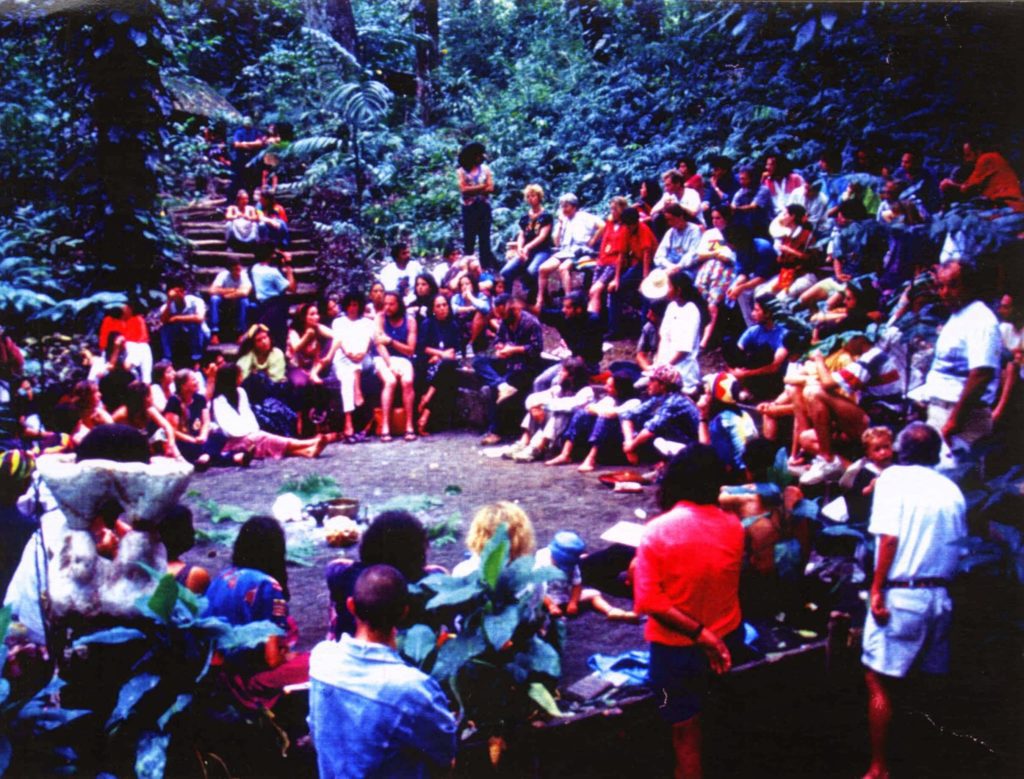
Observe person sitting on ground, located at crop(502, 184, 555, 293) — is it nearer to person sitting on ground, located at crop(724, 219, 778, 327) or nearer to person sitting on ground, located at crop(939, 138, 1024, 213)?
person sitting on ground, located at crop(724, 219, 778, 327)

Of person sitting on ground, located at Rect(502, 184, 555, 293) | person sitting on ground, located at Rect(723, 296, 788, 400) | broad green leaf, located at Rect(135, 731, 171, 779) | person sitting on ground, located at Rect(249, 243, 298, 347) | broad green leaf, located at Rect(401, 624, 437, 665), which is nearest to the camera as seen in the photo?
broad green leaf, located at Rect(135, 731, 171, 779)

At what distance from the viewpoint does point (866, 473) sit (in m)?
6.42

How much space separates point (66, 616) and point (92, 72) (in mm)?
8143

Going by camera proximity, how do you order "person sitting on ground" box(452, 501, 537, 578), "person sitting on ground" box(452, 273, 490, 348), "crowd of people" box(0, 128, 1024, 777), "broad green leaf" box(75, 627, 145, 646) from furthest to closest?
"person sitting on ground" box(452, 273, 490, 348)
"person sitting on ground" box(452, 501, 537, 578)
"crowd of people" box(0, 128, 1024, 777)
"broad green leaf" box(75, 627, 145, 646)

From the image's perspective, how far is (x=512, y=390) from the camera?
10.9 metres

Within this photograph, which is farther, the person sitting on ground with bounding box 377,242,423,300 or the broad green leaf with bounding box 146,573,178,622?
the person sitting on ground with bounding box 377,242,423,300

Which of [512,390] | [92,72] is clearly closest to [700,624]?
[512,390]

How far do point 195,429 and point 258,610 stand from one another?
6.16 m

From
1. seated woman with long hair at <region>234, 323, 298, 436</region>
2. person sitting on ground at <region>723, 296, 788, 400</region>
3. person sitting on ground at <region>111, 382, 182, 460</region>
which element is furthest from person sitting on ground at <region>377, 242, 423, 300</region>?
person sitting on ground at <region>723, 296, 788, 400</region>

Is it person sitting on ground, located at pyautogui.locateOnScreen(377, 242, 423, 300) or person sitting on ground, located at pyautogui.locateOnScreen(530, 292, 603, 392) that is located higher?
person sitting on ground, located at pyautogui.locateOnScreen(377, 242, 423, 300)

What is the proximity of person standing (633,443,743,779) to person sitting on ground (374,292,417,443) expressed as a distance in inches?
287

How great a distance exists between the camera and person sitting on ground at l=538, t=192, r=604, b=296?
1238 centimetres

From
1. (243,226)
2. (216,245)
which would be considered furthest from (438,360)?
(216,245)

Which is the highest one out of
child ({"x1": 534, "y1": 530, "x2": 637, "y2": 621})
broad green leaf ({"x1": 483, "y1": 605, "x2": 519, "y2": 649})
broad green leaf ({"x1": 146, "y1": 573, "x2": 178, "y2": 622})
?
broad green leaf ({"x1": 146, "y1": 573, "x2": 178, "y2": 622})
